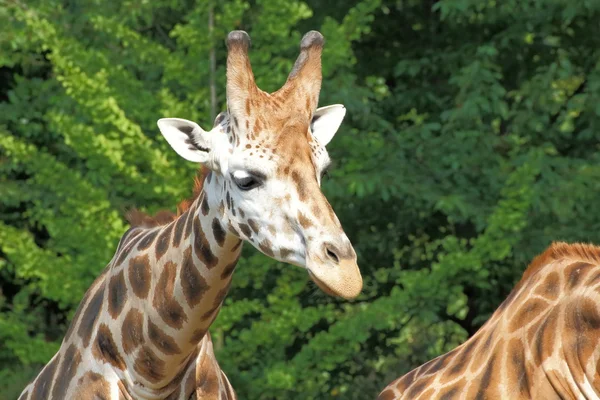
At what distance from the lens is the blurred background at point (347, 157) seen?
31.1 feet

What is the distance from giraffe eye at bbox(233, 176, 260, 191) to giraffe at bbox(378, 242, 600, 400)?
4.76 feet

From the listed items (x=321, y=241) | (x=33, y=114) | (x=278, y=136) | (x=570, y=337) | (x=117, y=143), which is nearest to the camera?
(x=321, y=241)

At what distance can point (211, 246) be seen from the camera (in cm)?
519

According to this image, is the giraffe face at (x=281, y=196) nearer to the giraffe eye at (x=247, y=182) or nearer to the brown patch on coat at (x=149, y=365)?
the giraffe eye at (x=247, y=182)

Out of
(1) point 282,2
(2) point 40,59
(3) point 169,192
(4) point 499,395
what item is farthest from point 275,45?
(4) point 499,395

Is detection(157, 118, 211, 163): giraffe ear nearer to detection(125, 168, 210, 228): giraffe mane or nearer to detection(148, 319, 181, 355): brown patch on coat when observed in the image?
detection(125, 168, 210, 228): giraffe mane

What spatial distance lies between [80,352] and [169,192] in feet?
12.2

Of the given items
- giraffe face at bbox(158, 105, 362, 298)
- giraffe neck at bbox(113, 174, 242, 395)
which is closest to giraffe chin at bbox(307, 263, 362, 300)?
giraffe face at bbox(158, 105, 362, 298)

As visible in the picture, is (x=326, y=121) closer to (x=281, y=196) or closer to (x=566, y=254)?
(x=281, y=196)

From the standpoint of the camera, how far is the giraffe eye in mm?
4902

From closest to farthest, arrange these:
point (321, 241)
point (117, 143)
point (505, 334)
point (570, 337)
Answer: point (321, 241), point (570, 337), point (505, 334), point (117, 143)

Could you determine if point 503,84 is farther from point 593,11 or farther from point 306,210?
point 306,210

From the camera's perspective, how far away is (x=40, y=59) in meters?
13.0

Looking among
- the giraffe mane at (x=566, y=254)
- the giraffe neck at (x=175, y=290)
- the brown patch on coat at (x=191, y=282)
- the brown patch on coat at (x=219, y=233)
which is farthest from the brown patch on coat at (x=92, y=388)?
the giraffe mane at (x=566, y=254)
